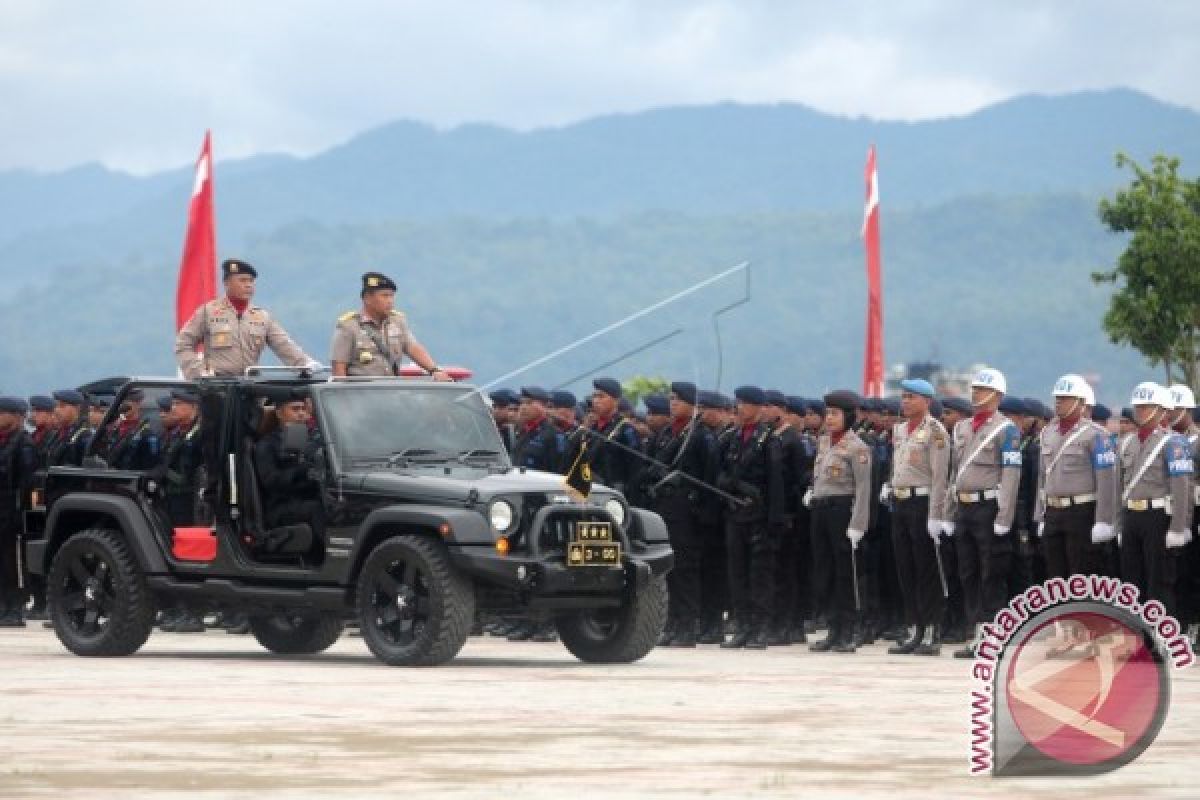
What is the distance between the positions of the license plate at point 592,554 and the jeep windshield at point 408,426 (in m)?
1.15

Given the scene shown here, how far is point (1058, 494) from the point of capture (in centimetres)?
2012

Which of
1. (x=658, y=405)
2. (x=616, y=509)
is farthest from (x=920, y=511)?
(x=658, y=405)

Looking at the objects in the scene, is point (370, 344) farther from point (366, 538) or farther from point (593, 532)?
point (593, 532)

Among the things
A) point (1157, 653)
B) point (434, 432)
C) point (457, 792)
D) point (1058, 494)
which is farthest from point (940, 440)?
point (457, 792)

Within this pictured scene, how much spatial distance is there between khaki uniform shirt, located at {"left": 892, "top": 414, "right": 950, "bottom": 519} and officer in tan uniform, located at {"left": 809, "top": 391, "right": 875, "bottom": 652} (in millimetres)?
285

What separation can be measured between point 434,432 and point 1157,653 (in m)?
7.27

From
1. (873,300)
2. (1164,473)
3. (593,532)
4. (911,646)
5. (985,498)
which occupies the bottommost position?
(911,646)

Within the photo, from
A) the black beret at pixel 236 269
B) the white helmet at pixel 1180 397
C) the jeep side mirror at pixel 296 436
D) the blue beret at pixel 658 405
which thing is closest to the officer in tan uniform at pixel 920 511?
the white helmet at pixel 1180 397

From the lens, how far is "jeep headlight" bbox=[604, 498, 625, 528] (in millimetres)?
18431

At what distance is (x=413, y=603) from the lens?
1780 centimetres

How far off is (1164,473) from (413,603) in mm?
5378

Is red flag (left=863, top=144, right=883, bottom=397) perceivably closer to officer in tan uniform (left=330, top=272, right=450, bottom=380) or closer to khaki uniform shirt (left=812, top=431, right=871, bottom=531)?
khaki uniform shirt (left=812, top=431, right=871, bottom=531)

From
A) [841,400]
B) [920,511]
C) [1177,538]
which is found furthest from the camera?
[841,400]

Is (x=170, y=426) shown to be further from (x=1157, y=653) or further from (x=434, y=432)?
(x=1157, y=653)
